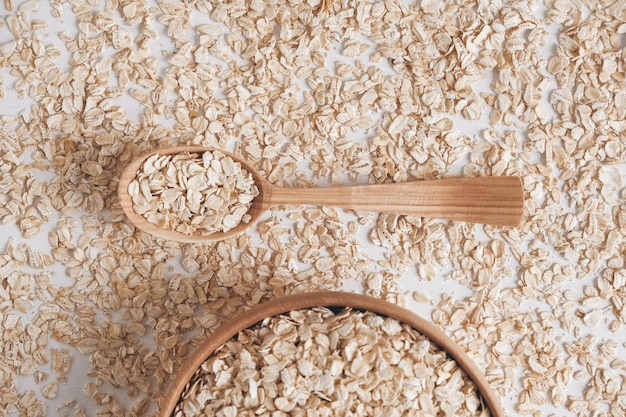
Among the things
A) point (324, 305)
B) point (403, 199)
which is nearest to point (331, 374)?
point (324, 305)

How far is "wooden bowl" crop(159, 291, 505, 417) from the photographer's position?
1.14 metres

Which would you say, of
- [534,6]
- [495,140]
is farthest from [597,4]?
[495,140]

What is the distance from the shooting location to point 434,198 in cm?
122

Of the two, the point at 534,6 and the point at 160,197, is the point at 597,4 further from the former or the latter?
the point at 160,197

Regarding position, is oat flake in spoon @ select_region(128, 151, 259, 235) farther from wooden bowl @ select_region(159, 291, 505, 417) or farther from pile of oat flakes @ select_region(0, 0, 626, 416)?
wooden bowl @ select_region(159, 291, 505, 417)

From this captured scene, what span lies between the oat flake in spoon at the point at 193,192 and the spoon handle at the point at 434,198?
0.06 m

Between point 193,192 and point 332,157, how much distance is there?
0.24 meters

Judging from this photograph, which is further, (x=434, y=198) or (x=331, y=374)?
(x=434, y=198)

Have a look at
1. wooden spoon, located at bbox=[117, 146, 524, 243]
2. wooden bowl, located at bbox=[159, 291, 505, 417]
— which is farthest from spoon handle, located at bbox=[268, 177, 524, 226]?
wooden bowl, located at bbox=[159, 291, 505, 417]

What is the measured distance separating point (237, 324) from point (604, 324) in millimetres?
629

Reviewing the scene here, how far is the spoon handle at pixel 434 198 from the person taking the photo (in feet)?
3.98

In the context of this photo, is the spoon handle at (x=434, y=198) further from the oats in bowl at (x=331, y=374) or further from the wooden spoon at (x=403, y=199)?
the oats in bowl at (x=331, y=374)

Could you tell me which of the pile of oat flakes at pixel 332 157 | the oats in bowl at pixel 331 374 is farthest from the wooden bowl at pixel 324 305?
the pile of oat flakes at pixel 332 157

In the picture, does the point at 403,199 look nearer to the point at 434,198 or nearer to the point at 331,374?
the point at 434,198
